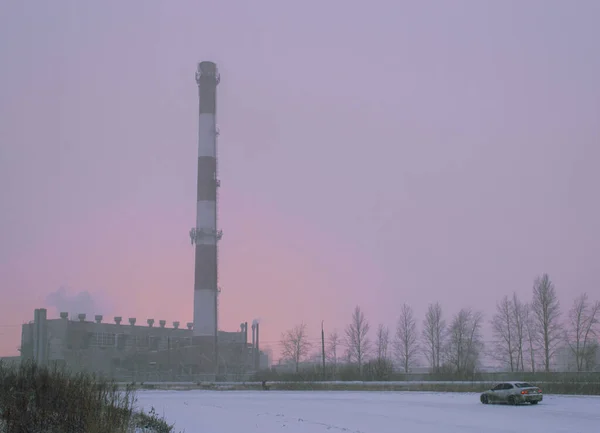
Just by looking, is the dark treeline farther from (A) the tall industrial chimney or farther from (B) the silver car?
(A) the tall industrial chimney

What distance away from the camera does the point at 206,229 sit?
89250mm

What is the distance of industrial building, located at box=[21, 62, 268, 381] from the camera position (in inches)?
3484

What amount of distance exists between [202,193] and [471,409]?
2564 inches

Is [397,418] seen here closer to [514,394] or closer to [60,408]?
[514,394]

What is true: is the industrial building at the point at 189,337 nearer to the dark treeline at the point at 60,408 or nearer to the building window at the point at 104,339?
the building window at the point at 104,339

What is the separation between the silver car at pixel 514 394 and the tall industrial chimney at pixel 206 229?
188ft

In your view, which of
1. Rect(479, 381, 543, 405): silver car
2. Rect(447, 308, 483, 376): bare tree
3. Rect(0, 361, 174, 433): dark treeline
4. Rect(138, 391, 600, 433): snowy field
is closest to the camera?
Rect(0, 361, 174, 433): dark treeline

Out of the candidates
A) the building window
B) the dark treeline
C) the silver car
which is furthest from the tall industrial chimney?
the dark treeline

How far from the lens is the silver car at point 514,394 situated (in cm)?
3272

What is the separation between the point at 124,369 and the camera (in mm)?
99062

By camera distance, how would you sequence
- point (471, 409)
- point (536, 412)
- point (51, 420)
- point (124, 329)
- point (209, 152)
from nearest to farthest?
point (51, 420), point (536, 412), point (471, 409), point (209, 152), point (124, 329)

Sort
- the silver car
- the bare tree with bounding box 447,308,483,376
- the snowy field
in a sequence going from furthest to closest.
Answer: the bare tree with bounding box 447,308,483,376
the silver car
the snowy field

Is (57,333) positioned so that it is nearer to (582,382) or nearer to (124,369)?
(124,369)

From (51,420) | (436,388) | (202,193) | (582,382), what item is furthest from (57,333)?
(51,420)
